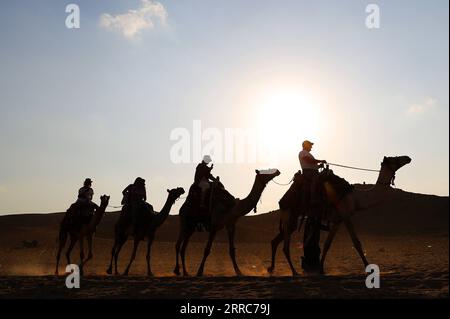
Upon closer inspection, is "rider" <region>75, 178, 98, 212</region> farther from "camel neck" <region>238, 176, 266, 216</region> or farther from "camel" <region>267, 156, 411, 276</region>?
"camel" <region>267, 156, 411, 276</region>

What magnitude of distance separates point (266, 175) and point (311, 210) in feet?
5.39

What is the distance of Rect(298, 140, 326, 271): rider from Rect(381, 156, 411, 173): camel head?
1762mm

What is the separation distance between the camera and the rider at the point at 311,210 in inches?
561

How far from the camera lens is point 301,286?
404 inches

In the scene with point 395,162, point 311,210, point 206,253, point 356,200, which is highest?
point 395,162

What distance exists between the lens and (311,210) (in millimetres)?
14305

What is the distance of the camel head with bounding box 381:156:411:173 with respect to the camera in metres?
14.1

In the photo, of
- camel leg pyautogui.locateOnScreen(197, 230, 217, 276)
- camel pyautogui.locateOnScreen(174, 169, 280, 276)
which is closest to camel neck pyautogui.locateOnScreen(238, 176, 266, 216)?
camel pyautogui.locateOnScreen(174, 169, 280, 276)

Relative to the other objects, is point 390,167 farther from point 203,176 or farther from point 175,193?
point 175,193

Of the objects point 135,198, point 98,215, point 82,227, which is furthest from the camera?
point 82,227

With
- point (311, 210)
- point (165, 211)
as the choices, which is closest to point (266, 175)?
point (311, 210)

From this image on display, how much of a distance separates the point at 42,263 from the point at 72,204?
23.4 feet
